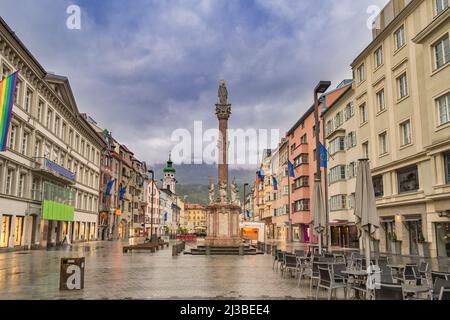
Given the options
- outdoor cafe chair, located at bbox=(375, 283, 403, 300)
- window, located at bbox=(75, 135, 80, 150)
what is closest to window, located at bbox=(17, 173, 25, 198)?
window, located at bbox=(75, 135, 80, 150)

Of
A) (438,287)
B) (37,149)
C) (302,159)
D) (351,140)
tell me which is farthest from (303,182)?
(438,287)

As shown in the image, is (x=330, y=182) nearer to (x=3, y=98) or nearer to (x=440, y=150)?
(x=440, y=150)

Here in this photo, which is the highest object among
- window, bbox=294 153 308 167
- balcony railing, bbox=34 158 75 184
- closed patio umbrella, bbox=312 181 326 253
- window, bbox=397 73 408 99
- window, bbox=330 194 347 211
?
window, bbox=397 73 408 99

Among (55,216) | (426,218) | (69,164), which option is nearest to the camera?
→ (426,218)

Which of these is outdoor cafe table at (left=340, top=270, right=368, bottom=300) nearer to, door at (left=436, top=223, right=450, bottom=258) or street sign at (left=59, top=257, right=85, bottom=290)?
street sign at (left=59, top=257, right=85, bottom=290)

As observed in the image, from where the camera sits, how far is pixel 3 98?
2480cm

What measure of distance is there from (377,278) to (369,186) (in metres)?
3.03

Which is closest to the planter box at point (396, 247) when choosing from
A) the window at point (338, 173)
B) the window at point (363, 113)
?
the window at point (363, 113)

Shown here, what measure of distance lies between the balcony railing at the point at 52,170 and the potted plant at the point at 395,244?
31502 mm

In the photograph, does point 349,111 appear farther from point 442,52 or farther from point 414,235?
point 442,52

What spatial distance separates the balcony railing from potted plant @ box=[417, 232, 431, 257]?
32.7 metres

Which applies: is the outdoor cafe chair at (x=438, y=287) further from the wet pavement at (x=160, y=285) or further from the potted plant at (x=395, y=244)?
the potted plant at (x=395, y=244)

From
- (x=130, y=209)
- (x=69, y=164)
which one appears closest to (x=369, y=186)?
(x=69, y=164)

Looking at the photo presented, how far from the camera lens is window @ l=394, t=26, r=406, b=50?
105 ft
